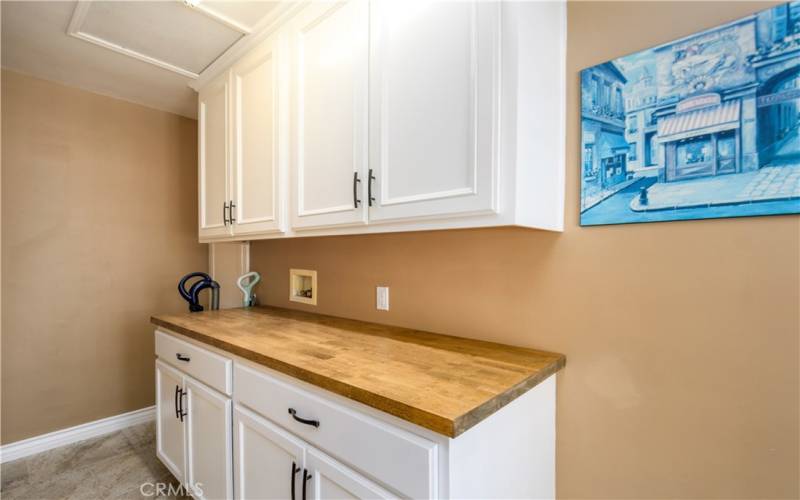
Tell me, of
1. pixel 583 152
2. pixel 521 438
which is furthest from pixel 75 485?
pixel 583 152

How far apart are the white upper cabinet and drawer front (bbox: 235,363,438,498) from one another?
604mm

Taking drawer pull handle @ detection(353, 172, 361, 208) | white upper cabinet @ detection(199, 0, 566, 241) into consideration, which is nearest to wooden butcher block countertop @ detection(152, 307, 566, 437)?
white upper cabinet @ detection(199, 0, 566, 241)

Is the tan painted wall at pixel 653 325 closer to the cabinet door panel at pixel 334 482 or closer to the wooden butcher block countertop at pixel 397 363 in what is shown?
the wooden butcher block countertop at pixel 397 363

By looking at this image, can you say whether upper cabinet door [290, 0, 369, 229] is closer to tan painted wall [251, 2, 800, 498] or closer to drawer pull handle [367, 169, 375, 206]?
drawer pull handle [367, 169, 375, 206]

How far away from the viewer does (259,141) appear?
73.5 inches

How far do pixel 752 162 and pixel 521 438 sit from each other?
935 millimetres

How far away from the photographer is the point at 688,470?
3.29ft

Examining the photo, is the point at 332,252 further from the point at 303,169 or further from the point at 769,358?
the point at 769,358

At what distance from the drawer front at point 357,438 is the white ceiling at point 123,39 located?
168 centimetres

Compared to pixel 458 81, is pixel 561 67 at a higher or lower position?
higher

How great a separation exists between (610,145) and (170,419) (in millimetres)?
2348

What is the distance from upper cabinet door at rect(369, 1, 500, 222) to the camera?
1033 millimetres

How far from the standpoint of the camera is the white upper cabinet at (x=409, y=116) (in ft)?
3.34

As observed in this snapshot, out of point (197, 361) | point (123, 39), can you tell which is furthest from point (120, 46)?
point (197, 361)
